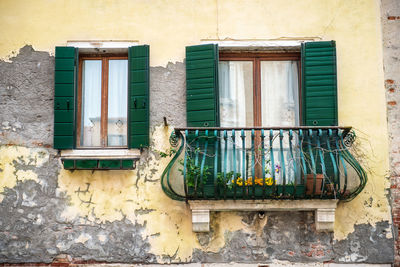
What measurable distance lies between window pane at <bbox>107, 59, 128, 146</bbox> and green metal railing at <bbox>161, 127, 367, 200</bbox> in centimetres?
74

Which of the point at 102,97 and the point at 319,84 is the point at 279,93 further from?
the point at 102,97

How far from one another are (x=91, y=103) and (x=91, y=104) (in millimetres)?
13

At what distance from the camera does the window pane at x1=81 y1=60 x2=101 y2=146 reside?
21.3 ft

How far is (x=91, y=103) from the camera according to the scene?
21.6 feet

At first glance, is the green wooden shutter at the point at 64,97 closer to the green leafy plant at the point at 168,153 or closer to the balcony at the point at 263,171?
the green leafy plant at the point at 168,153

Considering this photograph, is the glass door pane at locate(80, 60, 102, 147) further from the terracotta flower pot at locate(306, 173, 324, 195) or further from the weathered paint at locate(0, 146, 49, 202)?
the terracotta flower pot at locate(306, 173, 324, 195)

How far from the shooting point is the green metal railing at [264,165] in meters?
5.88

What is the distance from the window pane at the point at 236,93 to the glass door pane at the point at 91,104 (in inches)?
61.2

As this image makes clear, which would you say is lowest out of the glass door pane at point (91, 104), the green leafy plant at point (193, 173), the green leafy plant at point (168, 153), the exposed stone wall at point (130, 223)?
the exposed stone wall at point (130, 223)

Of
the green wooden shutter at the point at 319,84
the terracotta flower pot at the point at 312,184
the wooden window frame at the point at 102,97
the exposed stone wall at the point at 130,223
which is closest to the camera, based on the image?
the terracotta flower pot at the point at 312,184

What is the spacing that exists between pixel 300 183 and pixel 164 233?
1.72m

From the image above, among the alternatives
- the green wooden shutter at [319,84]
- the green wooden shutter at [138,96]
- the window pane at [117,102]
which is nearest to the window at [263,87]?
the green wooden shutter at [319,84]

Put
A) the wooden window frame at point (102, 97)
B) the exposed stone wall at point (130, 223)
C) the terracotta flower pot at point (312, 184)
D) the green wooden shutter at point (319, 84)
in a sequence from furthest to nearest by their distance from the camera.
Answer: the wooden window frame at point (102, 97) → the green wooden shutter at point (319, 84) → the exposed stone wall at point (130, 223) → the terracotta flower pot at point (312, 184)

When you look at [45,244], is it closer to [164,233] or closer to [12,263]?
[12,263]
